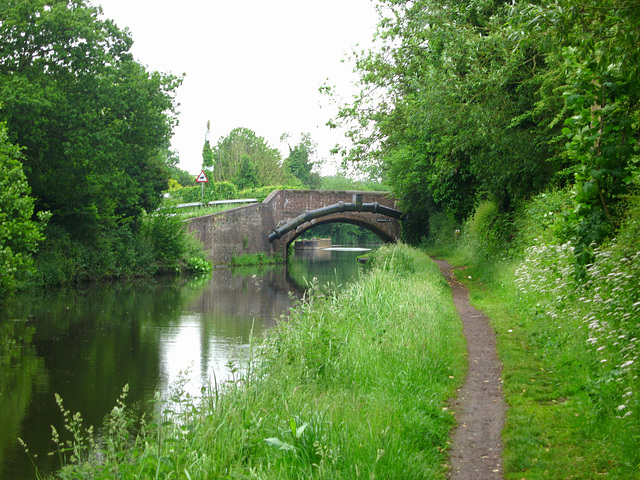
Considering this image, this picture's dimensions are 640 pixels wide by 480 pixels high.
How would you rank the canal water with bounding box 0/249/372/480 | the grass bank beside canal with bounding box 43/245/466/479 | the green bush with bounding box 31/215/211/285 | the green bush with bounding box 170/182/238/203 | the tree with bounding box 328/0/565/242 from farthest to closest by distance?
the green bush with bounding box 170/182/238/203, the green bush with bounding box 31/215/211/285, the tree with bounding box 328/0/565/242, the canal water with bounding box 0/249/372/480, the grass bank beside canal with bounding box 43/245/466/479

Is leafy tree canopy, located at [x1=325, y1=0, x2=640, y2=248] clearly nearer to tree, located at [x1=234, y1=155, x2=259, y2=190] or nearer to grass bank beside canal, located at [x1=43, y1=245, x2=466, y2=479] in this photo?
grass bank beside canal, located at [x1=43, y1=245, x2=466, y2=479]

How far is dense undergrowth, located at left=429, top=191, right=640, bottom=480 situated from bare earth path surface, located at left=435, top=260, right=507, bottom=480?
10cm

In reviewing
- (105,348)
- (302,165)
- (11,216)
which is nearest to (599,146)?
(105,348)

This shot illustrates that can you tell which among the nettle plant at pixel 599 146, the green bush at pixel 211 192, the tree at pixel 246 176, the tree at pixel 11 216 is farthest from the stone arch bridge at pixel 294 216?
the nettle plant at pixel 599 146

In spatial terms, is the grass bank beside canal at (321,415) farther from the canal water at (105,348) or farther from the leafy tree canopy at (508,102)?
the leafy tree canopy at (508,102)

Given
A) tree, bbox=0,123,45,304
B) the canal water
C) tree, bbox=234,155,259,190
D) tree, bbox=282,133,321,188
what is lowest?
the canal water

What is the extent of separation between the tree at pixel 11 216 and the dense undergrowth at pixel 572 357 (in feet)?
32.1

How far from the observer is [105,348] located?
36.4 ft

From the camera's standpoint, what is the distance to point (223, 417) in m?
4.70

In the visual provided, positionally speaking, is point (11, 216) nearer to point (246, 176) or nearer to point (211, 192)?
point (211, 192)

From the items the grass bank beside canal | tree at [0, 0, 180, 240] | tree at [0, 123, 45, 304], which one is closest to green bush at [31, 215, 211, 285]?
tree at [0, 0, 180, 240]

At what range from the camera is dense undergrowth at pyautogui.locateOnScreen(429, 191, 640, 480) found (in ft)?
13.4

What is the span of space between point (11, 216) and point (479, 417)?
12.8 metres

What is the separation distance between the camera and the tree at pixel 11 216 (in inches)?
538
